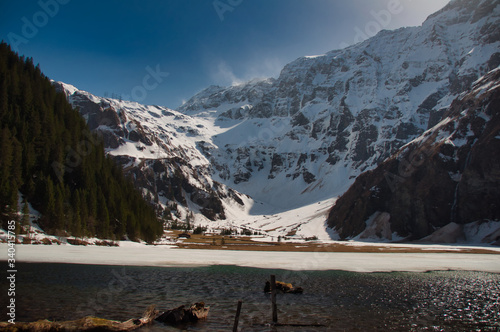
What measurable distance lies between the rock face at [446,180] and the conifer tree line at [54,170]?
124361mm

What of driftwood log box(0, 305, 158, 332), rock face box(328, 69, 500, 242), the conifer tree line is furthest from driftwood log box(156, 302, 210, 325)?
rock face box(328, 69, 500, 242)

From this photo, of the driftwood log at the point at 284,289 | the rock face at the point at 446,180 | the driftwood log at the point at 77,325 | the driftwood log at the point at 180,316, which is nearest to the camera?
the driftwood log at the point at 77,325

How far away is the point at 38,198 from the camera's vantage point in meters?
77.8

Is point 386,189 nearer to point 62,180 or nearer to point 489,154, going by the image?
point 489,154

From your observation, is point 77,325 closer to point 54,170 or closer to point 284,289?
point 284,289

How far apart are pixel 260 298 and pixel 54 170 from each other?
82691 millimetres

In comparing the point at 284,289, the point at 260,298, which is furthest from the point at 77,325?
the point at 284,289

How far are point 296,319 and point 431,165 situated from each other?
173 m

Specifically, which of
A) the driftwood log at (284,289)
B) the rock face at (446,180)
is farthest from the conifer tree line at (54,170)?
the rock face at (446,180)

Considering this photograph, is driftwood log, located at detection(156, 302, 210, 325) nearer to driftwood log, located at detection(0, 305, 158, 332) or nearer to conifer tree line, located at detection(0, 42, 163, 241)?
driftwood log, located at detection(0, 305, 158, 332)

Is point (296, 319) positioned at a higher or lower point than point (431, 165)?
lower

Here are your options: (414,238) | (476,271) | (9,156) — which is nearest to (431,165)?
(414,238)

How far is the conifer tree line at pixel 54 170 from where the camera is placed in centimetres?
7494

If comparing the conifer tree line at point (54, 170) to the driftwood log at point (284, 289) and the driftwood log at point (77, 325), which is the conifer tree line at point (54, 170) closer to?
the driftwood log at point (284, 289)
